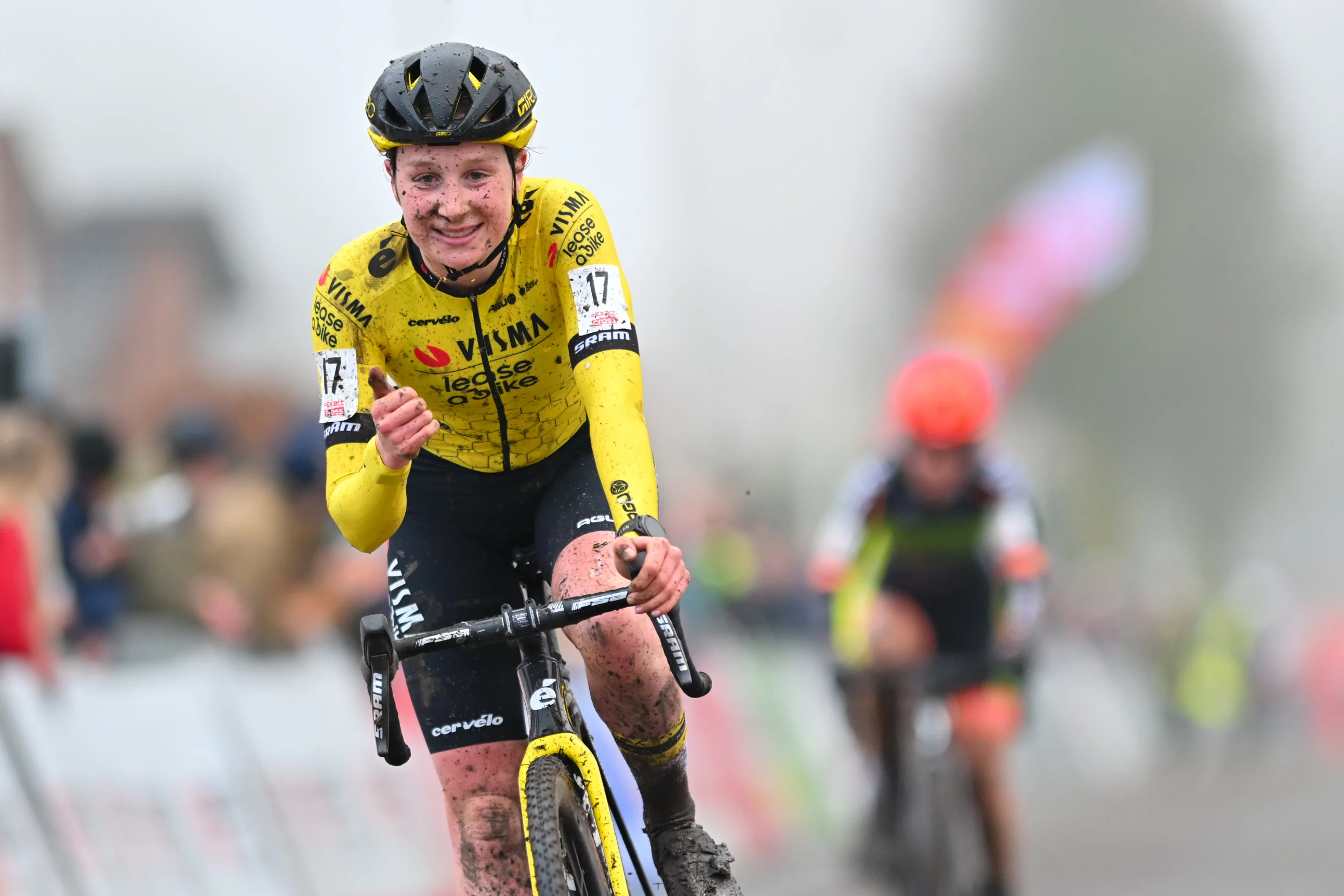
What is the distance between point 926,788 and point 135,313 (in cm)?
547

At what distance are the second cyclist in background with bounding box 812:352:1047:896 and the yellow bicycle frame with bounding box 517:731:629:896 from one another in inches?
202

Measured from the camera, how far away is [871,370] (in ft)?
110

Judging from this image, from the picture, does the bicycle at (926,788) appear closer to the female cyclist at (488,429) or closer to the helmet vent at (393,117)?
the female cyclist at (488,429)

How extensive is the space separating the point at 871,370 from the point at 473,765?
28.4 m

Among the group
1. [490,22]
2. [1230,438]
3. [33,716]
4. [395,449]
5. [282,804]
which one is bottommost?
[1230,438]

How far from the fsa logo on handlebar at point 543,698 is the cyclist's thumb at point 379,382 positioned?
→ 2.79ft

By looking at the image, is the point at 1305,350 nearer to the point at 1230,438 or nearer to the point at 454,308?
the point at 1230,438

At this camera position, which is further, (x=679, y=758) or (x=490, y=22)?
(x=490, y=22)

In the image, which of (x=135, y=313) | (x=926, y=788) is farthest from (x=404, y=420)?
(x=135, y=313)

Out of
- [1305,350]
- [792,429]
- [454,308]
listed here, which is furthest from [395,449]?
[1305,350]

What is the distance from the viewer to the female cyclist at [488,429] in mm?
4895

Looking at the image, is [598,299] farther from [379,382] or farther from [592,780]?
[592,780]

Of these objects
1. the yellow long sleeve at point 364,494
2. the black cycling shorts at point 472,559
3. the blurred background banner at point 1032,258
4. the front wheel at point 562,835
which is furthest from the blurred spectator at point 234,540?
the blurred background banner at point 1032,258

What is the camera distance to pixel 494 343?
17.1 ft
